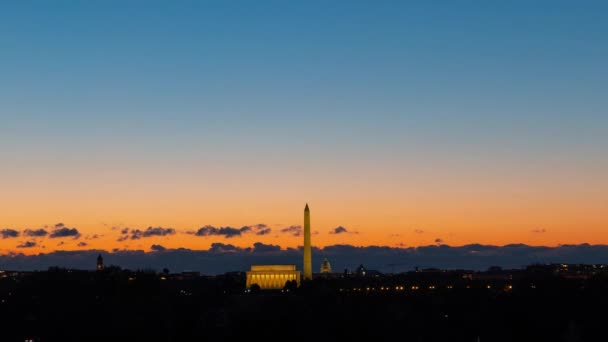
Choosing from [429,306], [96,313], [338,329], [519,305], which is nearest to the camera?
[338,329]

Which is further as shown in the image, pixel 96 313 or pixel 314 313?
pixel 96 313

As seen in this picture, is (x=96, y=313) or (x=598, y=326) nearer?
(x=598, y=326)

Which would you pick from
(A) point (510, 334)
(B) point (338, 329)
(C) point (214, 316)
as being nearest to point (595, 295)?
(A) point (510, 334)

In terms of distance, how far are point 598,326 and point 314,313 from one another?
2416cm

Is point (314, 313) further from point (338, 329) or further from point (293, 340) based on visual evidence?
point (293, 340)

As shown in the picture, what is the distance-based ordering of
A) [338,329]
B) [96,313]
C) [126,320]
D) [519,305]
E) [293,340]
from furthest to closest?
[519,305] < [96,313] < [126,320] < [338,329] < [293,340]

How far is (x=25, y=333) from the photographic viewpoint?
9600 cm

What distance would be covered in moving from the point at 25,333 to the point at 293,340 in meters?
33.6

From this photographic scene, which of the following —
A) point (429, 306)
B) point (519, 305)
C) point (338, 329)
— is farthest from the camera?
point (429, 306)

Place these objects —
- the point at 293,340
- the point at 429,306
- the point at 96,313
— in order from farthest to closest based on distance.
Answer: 1. the point at 429,306
2. the point at 96,313
3. the point at 293,340

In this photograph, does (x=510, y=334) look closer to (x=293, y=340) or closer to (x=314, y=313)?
(x=314, y=313)

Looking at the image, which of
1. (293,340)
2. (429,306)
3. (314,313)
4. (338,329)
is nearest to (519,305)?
(429,306)

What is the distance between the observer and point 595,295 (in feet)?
416

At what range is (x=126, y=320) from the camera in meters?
93.6
